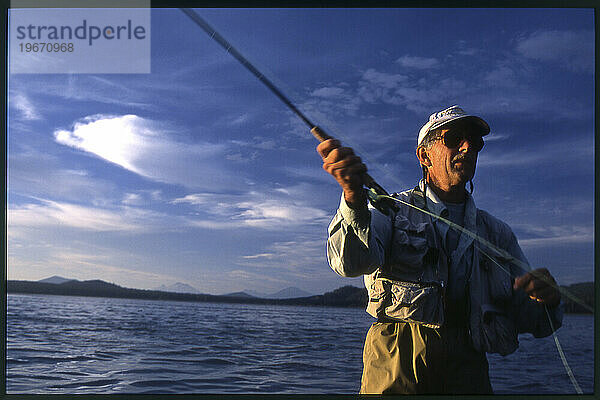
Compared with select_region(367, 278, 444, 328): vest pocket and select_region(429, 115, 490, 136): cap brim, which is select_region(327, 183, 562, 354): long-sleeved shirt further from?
select_region(429, 115, 490, 136): cap brim

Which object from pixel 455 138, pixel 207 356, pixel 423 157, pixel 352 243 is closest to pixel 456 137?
pixel 455 138

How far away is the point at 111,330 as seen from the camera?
40.1 ft

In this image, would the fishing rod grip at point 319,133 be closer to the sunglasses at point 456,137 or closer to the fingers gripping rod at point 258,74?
the fingers gripping rod at point 258,74

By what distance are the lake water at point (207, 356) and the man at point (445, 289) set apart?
0.49 metres

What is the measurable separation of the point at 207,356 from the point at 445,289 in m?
7.12

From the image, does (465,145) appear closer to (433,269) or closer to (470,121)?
(470,121)

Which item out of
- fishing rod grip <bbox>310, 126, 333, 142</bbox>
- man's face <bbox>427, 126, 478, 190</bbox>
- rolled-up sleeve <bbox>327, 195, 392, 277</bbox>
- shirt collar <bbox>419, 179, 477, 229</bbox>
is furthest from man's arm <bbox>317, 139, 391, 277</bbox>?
man's face <bbox>427, 126, 478, 190</bbox>

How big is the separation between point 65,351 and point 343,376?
402 centimetres

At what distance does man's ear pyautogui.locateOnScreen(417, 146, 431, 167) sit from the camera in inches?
91.4

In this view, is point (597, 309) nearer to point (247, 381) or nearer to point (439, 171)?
point (439, 171)

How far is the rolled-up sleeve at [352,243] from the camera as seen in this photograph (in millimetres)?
1782

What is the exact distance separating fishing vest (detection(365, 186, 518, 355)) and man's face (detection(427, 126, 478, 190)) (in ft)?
0.68

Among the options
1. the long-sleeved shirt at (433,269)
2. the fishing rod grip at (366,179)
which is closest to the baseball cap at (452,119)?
the long-sleeved shirt at (433,269)

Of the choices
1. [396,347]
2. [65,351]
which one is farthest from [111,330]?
[396,347]
